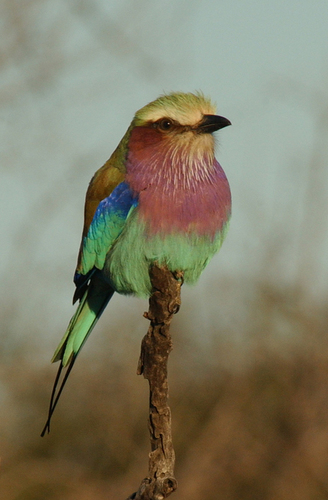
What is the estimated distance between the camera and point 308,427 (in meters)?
7.99

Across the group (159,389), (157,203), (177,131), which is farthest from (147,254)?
(159,389)

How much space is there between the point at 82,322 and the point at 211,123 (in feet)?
4.38

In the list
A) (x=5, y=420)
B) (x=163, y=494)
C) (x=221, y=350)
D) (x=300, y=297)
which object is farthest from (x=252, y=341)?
(x=163, y=494)

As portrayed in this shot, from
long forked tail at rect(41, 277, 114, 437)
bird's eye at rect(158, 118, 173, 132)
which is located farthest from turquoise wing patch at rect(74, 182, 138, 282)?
bird's eye at rect(158, 118, 173, 132)

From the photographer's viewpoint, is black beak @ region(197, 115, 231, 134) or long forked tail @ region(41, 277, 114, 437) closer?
black beak @ region(197, 115, 231, 134)

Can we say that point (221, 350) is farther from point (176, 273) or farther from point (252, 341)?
point (176, 273)

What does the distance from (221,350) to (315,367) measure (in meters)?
0.93

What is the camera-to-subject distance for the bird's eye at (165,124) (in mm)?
4496

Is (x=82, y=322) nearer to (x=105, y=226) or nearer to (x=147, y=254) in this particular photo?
(x=105, y=226)

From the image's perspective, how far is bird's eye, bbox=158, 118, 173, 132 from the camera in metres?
4.50

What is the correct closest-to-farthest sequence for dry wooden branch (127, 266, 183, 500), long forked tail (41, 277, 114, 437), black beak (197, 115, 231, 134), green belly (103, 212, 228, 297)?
dry wooden branch (127, 266, 183, 500) → green belly (103, 212, 228, 297) → black beak (197, 115, 231, 134) → long forked tail (41, 277, 114, 437)

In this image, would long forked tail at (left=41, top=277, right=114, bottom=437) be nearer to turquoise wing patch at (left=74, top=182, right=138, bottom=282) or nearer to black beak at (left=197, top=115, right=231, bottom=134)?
turquoise wing patch at (left=74, top=182, right=138, bottom=282)

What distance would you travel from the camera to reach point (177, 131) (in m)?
4.51

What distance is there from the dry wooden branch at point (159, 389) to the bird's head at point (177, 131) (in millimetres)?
791
